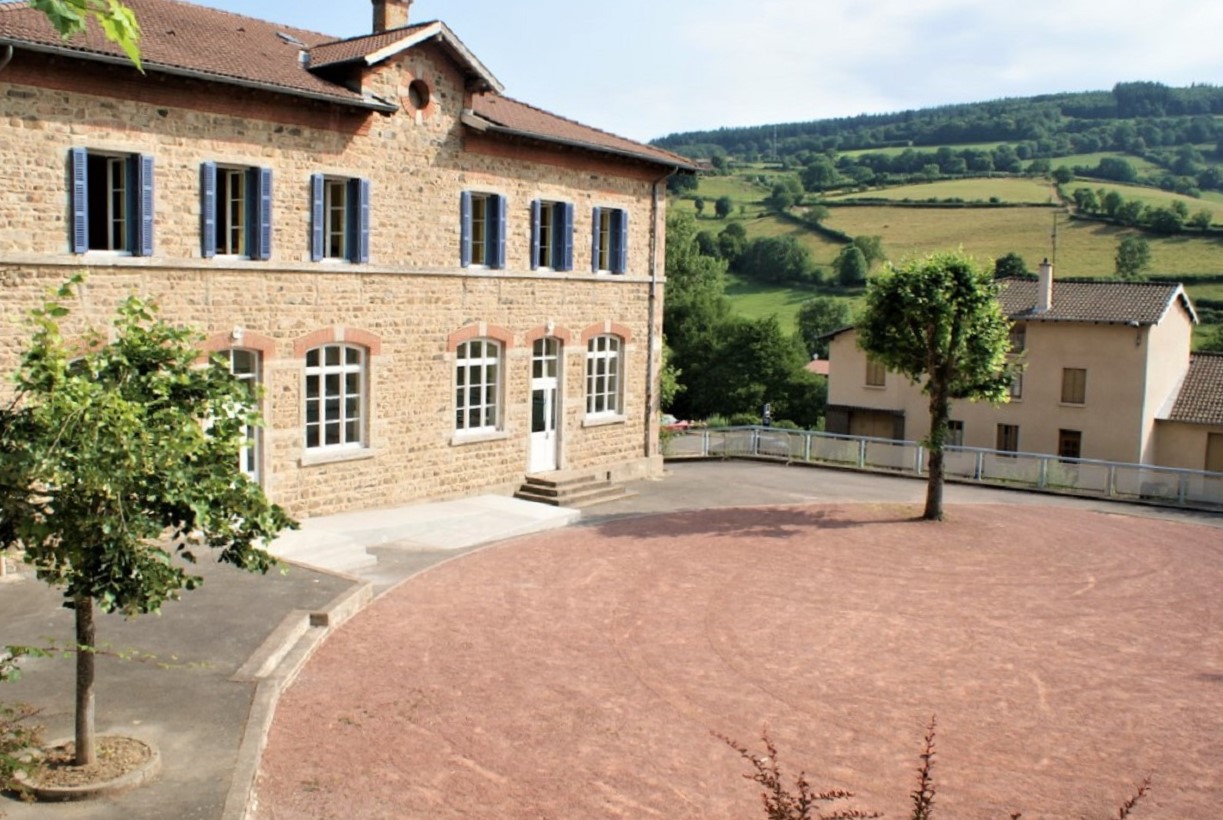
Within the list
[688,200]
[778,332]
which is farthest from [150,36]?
[688,200]

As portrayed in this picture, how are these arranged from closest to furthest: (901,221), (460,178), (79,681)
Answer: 1. (79,681)
2. (460,178)
3. (901,221)

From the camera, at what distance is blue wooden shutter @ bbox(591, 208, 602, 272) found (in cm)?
2283

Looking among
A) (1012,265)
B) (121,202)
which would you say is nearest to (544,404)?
(121,202)

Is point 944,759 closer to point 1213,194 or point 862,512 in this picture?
point 862,512

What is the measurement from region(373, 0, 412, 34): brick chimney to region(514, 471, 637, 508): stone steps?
8828 millimetres

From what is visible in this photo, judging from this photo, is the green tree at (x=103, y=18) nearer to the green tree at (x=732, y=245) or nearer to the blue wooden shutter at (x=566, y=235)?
the blue wooden shutter at (x=566, y=235)

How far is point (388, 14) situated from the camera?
2098cm

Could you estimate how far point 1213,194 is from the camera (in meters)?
97.2

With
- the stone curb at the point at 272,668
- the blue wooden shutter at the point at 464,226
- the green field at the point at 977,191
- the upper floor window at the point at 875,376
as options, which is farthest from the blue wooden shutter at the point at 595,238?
the green field at the point at 977,191

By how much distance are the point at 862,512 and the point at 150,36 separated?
14.6 m

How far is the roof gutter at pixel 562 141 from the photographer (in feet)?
64.7

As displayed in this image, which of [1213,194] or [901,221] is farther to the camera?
[1213,194]

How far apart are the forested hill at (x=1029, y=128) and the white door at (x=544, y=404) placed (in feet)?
341

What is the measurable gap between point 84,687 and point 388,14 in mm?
15877
